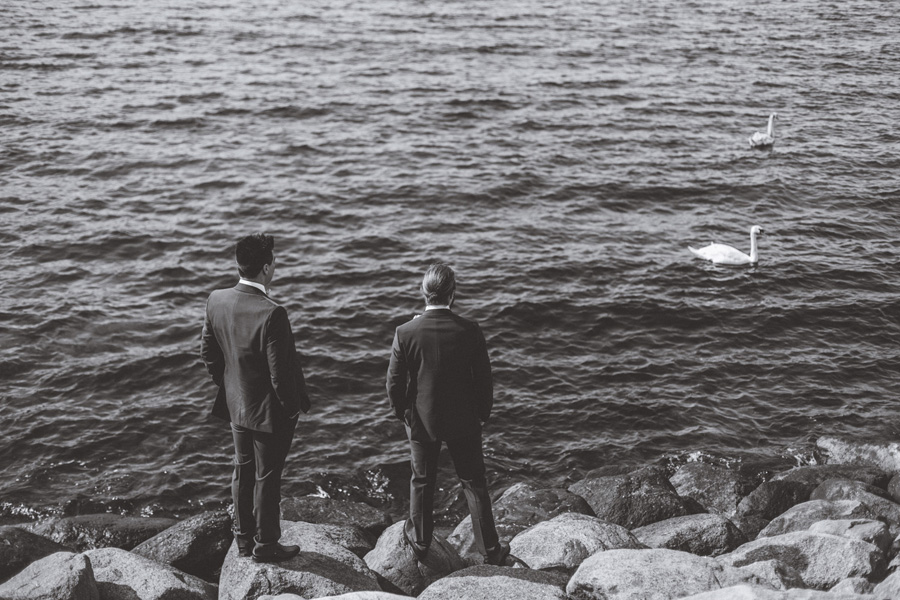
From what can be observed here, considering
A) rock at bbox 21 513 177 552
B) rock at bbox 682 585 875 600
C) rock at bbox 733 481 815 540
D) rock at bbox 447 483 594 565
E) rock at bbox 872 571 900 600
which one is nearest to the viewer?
rock at bbox 682 585 875 600

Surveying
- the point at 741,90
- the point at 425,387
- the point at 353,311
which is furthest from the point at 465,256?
the point at 741,90

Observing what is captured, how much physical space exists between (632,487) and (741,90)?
24.8 m

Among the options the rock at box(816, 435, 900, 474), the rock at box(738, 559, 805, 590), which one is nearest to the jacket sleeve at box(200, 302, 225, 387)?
the rock at box(738, 559, 805, 590)

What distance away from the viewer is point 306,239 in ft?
66.4

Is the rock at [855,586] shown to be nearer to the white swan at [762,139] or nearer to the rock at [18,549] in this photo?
the rock at [18,549]

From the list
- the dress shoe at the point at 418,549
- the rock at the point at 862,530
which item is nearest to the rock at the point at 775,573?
the rock at the point at 862,530

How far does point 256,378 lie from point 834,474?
866 cm

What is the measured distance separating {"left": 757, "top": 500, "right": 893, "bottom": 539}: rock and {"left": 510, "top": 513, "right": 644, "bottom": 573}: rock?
2.02 meters

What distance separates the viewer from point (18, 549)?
8.34 meters

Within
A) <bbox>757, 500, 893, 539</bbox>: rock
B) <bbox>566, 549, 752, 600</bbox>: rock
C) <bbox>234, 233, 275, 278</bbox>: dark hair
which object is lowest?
<bbox>757, 500, 893, 539</bbox>: rock

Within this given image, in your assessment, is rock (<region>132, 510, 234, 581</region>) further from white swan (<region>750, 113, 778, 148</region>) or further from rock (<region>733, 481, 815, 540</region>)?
white swan (<region>750, 113, 778, 148</region>)

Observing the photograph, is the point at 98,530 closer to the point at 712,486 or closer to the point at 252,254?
the point at 252,254

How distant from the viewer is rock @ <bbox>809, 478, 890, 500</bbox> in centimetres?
1053

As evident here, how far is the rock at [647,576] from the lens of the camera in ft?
22.8
